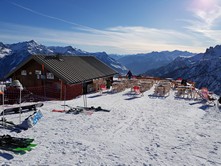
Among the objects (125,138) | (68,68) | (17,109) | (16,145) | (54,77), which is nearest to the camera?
(16,145)

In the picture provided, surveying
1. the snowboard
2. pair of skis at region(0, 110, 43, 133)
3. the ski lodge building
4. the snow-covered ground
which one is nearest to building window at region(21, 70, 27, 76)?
the ski lodge building

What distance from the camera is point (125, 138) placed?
34.3 ft

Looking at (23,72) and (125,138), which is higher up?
(23,72)

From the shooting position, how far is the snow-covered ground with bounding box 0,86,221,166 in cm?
818

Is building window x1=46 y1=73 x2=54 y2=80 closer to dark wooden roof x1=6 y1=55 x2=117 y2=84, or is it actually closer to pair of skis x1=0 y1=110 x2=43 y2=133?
dark wooden roof x1=6 y1=55 x2=117 y2=84

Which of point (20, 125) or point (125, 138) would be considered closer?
point (125, 138)

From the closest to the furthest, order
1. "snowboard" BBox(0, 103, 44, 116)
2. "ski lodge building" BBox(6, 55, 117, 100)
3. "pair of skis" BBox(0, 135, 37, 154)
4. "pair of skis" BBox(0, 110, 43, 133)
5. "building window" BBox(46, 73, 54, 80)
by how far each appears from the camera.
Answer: "pair of skis" BBox(0, 135, 37, 154) < "pair of skis" BBox(0, 110, 43, 133) < "snowboard" BBox(0, 103, 44, 116) < "ski lodge building" BBox(6, 55, 117, 100) < "building window" BBox(46, 73, 54, 80)

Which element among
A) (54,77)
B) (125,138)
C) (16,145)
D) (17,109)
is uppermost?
(54,77)

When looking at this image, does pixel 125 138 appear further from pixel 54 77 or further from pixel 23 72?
pixel 23 72

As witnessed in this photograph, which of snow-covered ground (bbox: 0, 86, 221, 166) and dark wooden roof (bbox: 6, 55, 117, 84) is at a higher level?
dark wooden roof (bbox: 6, 55, 117, 84)

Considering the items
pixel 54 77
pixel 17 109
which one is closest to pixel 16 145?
pixel 17 109

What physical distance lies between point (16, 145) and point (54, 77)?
13687mm

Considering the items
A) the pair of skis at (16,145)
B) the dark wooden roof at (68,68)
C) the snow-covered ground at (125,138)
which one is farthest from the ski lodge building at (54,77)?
the pair of skis at (16,145)

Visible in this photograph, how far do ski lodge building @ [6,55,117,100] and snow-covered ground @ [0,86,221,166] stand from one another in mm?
5159
